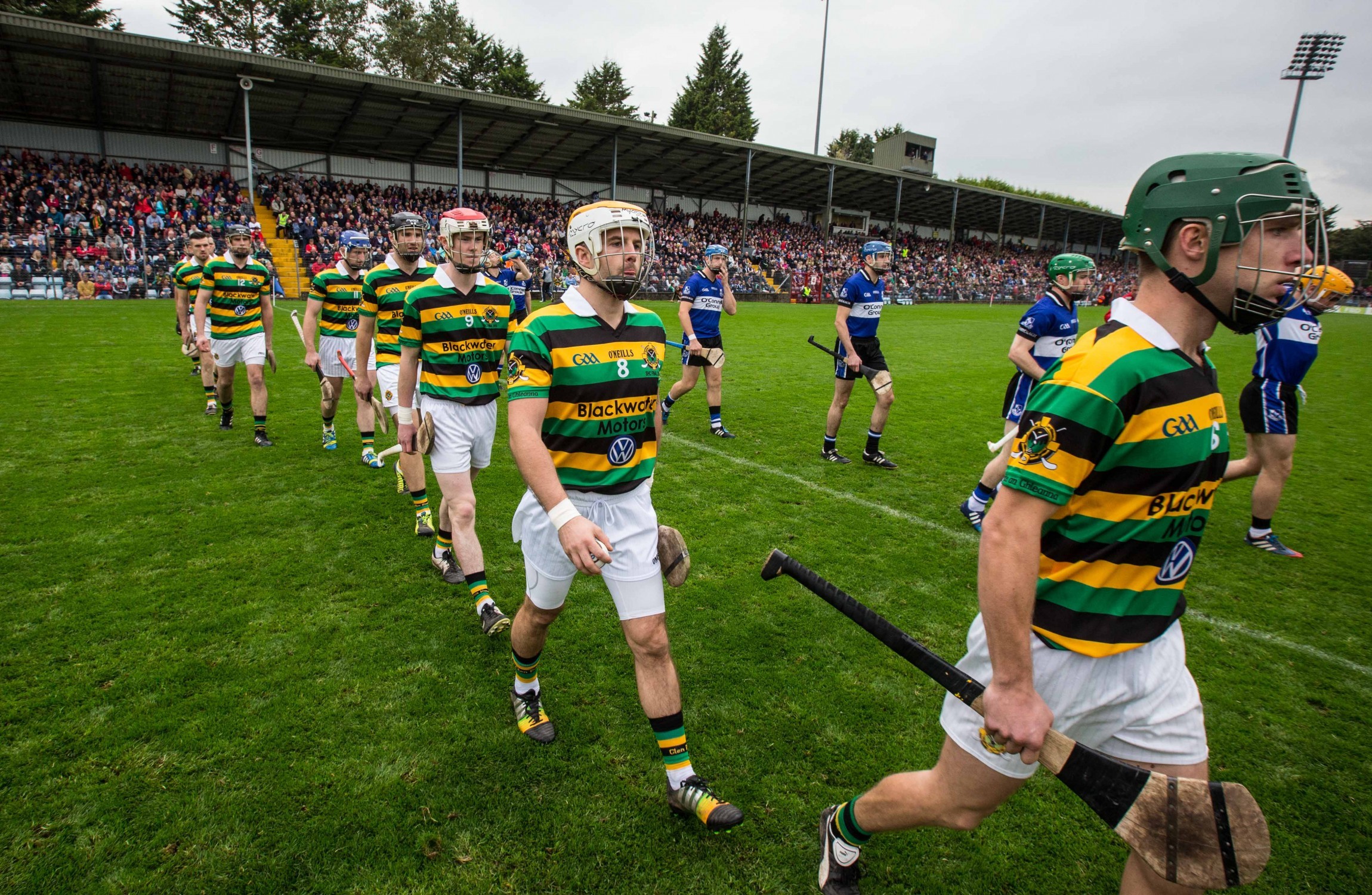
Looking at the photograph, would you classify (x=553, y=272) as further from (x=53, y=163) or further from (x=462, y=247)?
(x=462, y=247)

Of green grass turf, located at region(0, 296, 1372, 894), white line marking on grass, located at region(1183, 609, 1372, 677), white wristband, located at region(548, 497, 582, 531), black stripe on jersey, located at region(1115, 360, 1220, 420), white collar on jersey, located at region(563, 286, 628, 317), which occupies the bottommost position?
green grass turf, located at region(0, 296, 1372, 894)

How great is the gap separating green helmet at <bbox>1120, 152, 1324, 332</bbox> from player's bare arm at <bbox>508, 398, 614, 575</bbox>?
6.28ft

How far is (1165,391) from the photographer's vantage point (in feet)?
5.68

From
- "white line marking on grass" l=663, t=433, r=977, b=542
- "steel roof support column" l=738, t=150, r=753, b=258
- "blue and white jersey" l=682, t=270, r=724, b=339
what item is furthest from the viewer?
"steel roof support column" l=738, t=150, r=753, b=258

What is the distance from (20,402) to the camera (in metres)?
9.75

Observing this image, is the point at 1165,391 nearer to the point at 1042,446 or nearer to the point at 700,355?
the point at 1042,446

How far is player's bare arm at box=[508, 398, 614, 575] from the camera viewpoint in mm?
2459

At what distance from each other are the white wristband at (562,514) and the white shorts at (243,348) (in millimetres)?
7328

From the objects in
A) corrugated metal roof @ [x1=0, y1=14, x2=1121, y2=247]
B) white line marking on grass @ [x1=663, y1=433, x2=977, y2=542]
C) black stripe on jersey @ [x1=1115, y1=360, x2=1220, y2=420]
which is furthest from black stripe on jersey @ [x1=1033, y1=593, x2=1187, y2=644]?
corrugated metal roof @ [x1=0, y1=14, x2=1121, y2=247]

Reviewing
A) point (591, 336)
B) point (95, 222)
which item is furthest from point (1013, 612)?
point (95, 222)

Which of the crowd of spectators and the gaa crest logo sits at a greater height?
the crowd of spectators

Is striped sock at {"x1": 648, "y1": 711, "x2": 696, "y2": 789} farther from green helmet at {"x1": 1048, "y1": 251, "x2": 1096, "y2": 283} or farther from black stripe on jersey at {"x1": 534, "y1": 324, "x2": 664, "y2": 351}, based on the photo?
green helmet at {"x1": 1048, "y1": 251, "x2": 1096, "y2": 283}

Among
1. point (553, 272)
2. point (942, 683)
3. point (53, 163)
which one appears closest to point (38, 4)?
point (53, 163)

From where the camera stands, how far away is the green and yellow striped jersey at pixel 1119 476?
1696 millimetres
